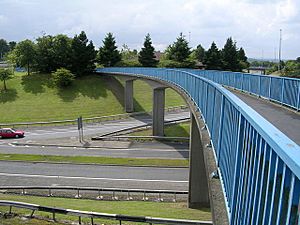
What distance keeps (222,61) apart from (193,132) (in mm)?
57819

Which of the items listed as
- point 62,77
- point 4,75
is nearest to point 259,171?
point 62,77

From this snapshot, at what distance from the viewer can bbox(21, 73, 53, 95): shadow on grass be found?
56.8m

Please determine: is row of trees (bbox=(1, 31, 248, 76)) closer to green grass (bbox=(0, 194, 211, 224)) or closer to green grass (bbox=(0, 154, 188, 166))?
green grass (bbox=(0, 154, 188, 166))

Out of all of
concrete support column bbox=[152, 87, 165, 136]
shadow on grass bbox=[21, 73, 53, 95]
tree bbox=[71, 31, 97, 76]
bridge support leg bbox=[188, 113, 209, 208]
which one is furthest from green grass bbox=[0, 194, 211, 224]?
tree bbox=[71, 31, 97, 76]

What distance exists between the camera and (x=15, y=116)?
159 feet

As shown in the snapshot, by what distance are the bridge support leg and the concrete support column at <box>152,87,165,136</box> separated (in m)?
Answer: 18.7

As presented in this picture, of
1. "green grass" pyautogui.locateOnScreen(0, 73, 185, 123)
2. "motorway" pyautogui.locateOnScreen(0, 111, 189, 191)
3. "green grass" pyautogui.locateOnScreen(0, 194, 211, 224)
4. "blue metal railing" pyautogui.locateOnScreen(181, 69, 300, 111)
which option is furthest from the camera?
"green grass" pyautogui.locateOnScreen(0, 73, 185, 123)

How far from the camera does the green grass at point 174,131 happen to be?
129 feet

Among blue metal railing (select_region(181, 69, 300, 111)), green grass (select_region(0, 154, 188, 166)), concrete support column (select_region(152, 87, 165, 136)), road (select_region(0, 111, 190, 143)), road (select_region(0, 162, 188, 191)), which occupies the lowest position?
road (select_region(0, 162, 188, 191))

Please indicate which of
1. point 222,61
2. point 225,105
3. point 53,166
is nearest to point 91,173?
point 53,166

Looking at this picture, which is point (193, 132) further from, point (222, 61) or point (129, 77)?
point (222, 61)

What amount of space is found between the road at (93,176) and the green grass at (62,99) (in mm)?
22057

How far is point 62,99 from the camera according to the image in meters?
54.0

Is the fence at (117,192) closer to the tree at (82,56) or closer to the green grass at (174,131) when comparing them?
the green grass at (174,131)
